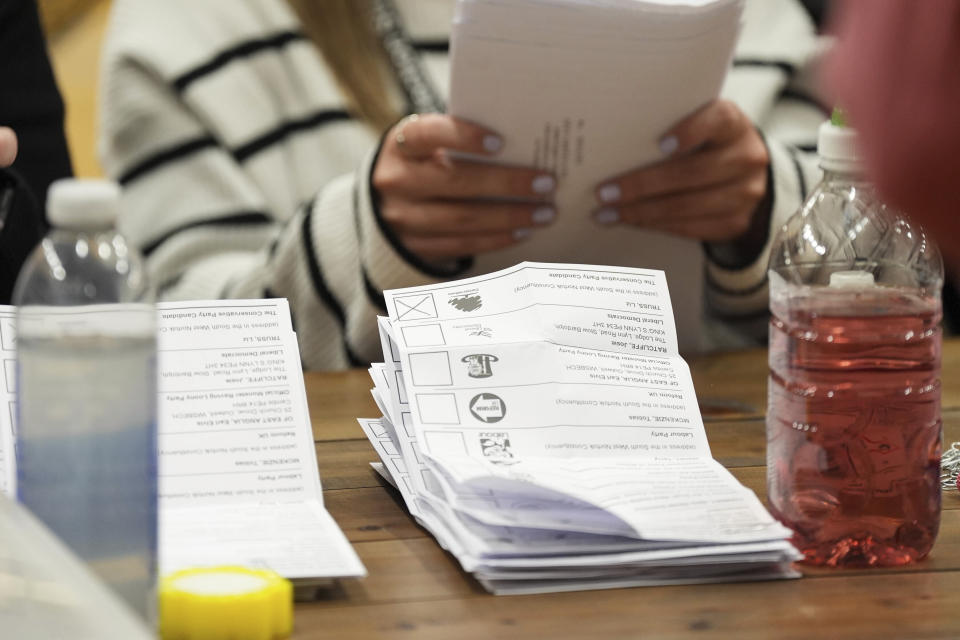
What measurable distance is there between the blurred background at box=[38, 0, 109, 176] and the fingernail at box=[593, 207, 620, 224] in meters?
1.43

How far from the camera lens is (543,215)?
1245 mm

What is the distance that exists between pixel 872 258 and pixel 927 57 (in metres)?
0.36

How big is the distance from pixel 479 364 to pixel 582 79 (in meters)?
0.44

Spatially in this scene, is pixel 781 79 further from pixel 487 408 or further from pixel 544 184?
pixel 487 408

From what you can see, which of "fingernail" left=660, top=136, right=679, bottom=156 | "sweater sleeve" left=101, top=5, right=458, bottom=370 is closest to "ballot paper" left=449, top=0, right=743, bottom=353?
"fingernail" left=660, top=136, right=679, bottom=156

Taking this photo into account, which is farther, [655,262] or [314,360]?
[314,360]

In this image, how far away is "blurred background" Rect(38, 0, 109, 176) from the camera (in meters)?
2.37

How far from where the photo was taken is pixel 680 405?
767mm

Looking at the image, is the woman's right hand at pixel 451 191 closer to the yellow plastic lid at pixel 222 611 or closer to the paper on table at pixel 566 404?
the paper on table at pixel 566 404

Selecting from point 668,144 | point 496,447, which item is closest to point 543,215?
point 668,144

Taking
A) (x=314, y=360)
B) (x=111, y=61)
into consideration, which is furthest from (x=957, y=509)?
(x=111, y=61)

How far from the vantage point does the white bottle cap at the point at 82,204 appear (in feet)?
1.60

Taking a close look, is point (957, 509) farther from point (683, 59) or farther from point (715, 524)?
point (683, 59)

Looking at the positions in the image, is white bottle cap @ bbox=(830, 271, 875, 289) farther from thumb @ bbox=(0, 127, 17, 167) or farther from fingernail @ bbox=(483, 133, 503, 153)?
thumb @ bbox=(0, 127, 17, 167)
